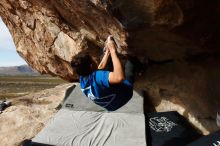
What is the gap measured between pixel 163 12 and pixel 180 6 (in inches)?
15.1

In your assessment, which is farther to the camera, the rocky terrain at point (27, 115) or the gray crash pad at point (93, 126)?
the rocky terrain at point (27, 115)

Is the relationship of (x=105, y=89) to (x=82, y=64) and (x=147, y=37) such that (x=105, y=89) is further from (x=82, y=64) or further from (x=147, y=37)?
(x=147, y=37)

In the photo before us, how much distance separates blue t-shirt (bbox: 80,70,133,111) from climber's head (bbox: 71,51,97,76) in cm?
12

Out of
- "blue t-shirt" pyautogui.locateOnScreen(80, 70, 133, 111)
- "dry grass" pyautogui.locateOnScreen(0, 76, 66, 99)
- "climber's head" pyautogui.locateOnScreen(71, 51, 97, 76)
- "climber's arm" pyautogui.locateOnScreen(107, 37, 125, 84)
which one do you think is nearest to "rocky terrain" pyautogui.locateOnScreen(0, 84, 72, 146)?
"blue t-shirt" pyautogui.locateOnScreen(80, 70, 133, 111)

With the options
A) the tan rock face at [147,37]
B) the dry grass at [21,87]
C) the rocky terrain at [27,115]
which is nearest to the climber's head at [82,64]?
the tan rock face at [147,37]

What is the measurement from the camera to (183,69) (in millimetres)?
10453

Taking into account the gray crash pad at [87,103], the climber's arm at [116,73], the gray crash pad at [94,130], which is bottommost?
the gray crash pad at [94,130]

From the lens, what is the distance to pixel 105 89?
6086mm

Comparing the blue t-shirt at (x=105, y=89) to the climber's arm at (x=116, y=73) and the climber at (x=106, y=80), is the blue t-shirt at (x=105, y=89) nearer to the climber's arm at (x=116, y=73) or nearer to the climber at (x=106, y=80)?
the climber at (x=106, y=80)

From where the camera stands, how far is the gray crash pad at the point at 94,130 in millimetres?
9422

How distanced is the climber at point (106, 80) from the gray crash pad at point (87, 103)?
12.4ft

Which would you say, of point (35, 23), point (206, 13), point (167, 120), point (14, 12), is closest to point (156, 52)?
point (167, 120)

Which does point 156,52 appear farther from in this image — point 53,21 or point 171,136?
point 53,21

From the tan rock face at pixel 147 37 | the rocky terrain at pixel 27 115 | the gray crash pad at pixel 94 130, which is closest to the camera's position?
the tan rock face at pixel 147 37
